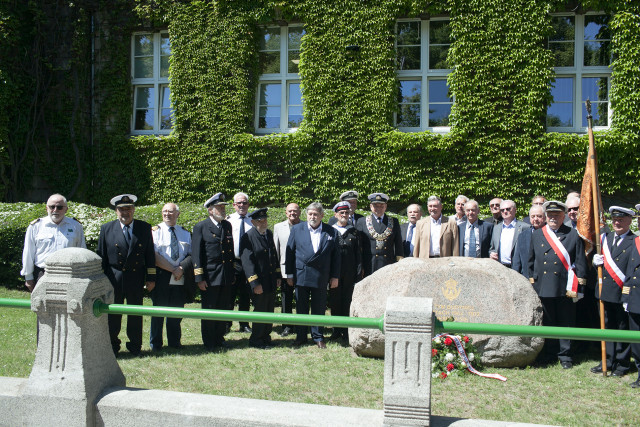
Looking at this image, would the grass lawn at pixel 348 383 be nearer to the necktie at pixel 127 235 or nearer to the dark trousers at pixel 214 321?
the dark trousers at pixel 214 321

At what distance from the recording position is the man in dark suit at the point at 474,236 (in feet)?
26.1

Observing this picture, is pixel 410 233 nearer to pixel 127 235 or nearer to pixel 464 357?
pixel 464 357

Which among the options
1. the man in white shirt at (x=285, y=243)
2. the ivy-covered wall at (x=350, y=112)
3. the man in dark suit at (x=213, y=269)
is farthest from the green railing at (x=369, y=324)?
the ivy-covered wall at (x=350, y=112)

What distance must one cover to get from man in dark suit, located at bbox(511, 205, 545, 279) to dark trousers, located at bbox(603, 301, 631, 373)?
1020 millimetres

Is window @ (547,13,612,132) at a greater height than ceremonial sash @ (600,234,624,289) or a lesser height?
greater

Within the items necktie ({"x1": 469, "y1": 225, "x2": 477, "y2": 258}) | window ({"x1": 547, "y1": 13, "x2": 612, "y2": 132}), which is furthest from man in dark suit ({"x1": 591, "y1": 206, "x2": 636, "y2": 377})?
window ({"x1": 547, "y1": 13, "x2": 612, "y2": 132})

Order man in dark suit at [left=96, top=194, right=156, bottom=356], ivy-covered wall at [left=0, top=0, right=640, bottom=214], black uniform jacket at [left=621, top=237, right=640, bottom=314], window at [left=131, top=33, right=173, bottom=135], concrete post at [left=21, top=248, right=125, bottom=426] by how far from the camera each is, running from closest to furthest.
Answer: concrete post at [left=21, top=248, right=125, bottom=426]
black uniform jacket at [left=621, top=237, right=640, bottom=314]
man in dark suit at [left=96, top=194, right=156, bottom=356]
ivy-covered wall at [left=0, top=0, right=640, bottom=214]
window at [left=131, top=33, right=173, bottom=135]

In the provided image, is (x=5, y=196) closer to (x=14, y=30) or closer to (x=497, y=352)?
(x=14, y=30)

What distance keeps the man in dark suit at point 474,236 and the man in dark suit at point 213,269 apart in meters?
3.48

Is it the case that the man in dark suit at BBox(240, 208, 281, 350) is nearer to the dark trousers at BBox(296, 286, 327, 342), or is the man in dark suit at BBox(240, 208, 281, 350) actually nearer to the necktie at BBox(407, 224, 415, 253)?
the dark trousers at BBox(296, 286, 327, 342)

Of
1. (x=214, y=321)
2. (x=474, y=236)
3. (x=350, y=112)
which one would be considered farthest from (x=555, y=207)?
(x=350, y=112)

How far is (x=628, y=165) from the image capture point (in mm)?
11672

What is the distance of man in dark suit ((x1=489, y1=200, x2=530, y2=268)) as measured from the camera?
774 centimetres

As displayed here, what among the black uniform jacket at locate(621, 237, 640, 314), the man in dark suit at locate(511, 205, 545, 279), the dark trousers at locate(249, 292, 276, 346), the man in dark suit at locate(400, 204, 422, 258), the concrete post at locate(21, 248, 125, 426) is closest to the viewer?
the concrete post at locate(21, 248, 125, 426)
